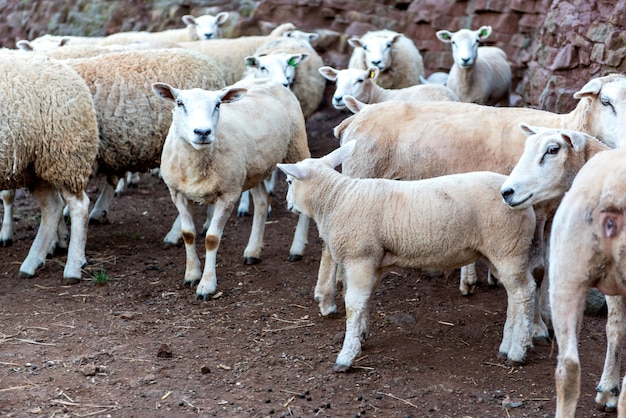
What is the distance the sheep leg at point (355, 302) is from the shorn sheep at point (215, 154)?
5.36 ft

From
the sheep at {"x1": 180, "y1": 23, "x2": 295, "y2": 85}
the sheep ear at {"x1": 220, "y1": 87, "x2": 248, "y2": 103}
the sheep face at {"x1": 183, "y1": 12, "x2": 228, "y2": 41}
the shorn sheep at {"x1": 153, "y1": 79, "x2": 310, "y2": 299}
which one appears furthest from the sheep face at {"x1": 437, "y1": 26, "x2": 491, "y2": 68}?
the sheep face at {"x1": 183, "y1": 12, "x2": 228, "y2": 41}

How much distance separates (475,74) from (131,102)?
3.97 m

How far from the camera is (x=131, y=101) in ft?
24.5

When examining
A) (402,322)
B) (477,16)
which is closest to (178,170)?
(402,322)

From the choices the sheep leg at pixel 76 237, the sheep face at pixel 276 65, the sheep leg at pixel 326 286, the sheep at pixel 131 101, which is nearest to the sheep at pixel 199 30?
the sheep face at pixel 276 65

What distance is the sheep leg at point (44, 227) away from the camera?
275 inches

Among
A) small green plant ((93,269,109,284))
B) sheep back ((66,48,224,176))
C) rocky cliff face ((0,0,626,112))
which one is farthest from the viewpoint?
rocky cliff face ((0,0,626,112))

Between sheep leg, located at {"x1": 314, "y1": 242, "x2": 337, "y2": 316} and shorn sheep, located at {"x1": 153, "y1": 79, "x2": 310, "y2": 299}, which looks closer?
sheep leg, located at {"x1": 314, "y1": 242, "x2": 337, "y2": 316}

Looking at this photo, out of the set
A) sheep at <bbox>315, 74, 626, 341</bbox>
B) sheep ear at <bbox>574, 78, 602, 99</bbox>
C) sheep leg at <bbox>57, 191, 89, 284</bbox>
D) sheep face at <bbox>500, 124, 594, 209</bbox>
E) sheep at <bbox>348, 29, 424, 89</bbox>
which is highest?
sheep ear at <bbox>574, 78, 602, 99</bbox>

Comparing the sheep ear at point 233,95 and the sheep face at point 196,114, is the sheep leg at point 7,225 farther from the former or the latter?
the sheep ear at point 233,95

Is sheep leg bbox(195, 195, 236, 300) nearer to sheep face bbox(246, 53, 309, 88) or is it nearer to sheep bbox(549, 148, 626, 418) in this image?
sheep face bbox(246, 53, 309, 88)

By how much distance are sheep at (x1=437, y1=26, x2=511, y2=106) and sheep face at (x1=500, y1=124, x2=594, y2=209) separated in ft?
15.0

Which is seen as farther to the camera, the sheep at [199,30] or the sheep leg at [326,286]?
the sheep at [199,30]

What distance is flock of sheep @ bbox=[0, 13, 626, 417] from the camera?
4.05 meters
